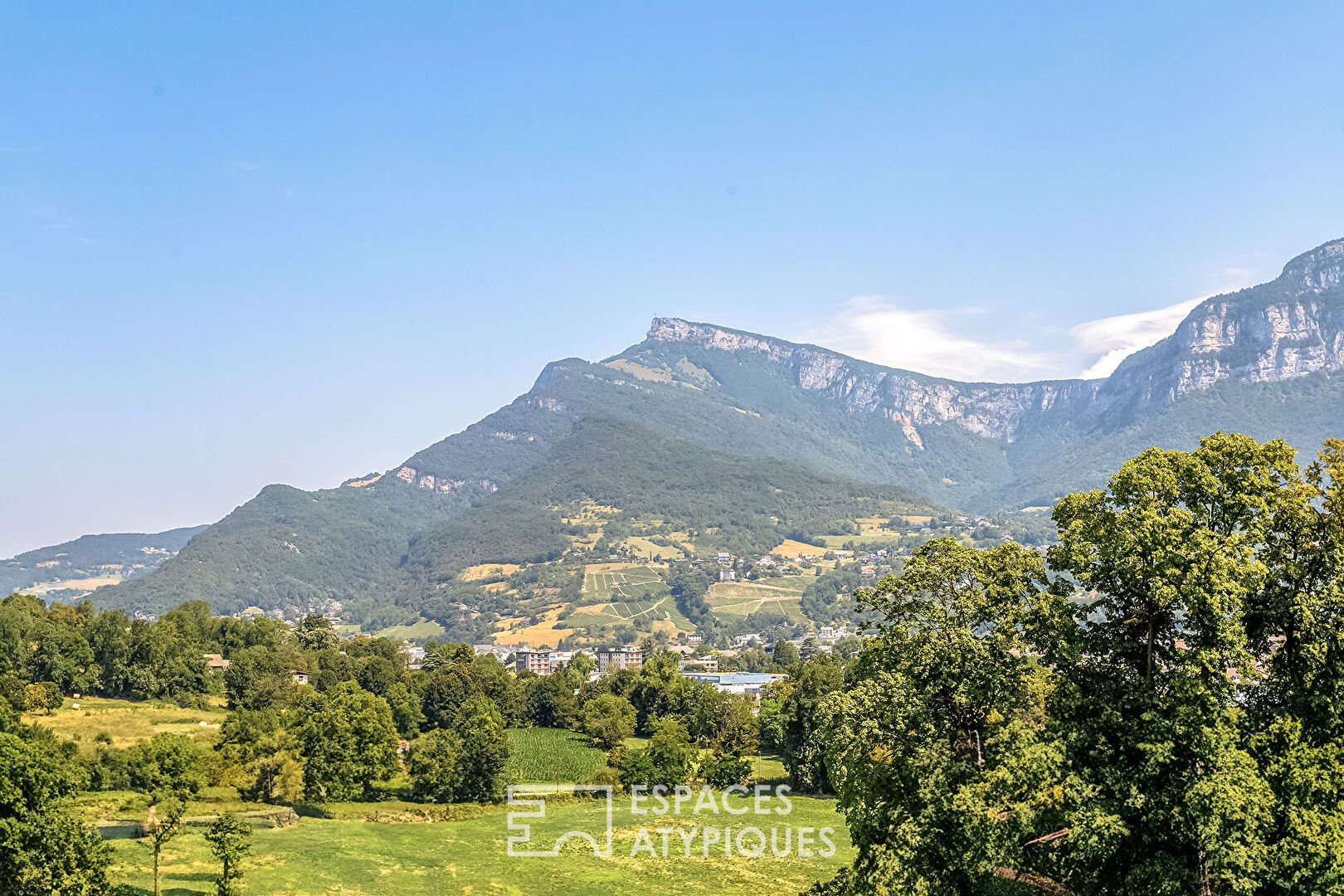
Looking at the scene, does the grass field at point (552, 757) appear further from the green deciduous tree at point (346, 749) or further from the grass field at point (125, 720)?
the grass field at point (125, 720)

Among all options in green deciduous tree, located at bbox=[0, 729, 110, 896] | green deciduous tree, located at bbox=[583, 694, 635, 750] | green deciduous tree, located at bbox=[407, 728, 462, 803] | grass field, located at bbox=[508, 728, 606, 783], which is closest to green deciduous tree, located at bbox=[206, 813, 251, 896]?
green deciduous tree, located at bbox=[0, 729, 110, 896]

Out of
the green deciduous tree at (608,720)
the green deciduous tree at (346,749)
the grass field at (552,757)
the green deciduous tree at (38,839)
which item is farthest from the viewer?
the green deciduous tree at (608,720)

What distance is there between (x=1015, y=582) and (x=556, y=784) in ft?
209

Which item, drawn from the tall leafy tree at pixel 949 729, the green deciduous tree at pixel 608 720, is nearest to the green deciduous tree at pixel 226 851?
the tall leafy tree at pixel 949 729

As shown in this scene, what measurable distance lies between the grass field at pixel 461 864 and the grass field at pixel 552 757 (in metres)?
23.1

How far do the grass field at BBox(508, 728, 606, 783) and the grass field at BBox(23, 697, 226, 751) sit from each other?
87.3 ft

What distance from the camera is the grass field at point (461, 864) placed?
42.3 metres

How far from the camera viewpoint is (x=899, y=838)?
22672 millimetres

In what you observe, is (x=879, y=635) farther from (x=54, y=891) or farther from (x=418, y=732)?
(x=418, y=732)

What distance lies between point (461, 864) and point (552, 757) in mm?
45286

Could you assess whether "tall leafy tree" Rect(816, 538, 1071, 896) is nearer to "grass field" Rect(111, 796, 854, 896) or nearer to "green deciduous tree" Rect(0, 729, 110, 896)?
"grass field" Rect(111, 796, 854, 896)

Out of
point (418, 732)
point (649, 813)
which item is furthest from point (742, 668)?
point (649, 813)

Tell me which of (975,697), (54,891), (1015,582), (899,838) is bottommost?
(54,891)

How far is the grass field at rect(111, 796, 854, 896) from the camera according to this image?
4228 cm
